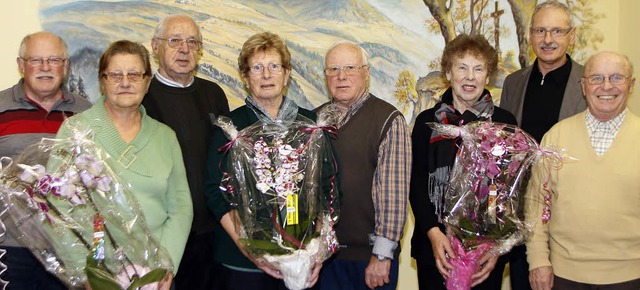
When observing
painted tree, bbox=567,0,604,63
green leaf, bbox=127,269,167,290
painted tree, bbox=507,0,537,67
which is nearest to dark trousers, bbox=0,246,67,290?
green leaf, bbox=127,269,167,290

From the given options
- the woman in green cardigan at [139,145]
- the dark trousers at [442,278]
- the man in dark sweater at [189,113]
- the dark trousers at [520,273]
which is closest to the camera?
the woman in green cardigan at [139,145]

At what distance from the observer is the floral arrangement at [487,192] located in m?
2.67

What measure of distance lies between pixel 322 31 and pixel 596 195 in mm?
2145

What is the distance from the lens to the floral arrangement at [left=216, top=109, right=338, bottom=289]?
2488 millimetres

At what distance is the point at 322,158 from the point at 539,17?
1712mm

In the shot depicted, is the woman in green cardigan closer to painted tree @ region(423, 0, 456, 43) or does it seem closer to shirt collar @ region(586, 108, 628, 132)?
shirt collar @ region(586, 108, 628, 132)

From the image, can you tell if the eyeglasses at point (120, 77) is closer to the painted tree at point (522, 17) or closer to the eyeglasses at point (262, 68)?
the eyeglasses at point (262, 68)

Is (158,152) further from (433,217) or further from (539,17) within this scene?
(539,17)

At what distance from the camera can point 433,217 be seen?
2932mm

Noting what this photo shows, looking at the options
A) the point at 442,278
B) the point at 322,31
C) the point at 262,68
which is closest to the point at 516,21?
the point at 322,31

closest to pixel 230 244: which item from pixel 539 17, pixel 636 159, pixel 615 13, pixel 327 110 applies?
pixel 327 110

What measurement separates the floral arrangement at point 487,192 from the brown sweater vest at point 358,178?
0.41 metres

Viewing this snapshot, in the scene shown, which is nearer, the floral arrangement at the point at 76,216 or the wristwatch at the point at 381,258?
the floral arrangement at the point at 76,216

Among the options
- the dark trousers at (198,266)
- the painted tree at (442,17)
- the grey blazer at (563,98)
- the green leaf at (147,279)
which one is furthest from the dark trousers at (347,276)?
the painted tree at (442,17)
